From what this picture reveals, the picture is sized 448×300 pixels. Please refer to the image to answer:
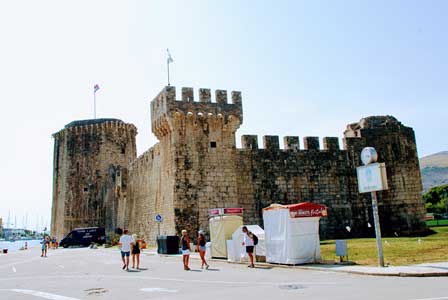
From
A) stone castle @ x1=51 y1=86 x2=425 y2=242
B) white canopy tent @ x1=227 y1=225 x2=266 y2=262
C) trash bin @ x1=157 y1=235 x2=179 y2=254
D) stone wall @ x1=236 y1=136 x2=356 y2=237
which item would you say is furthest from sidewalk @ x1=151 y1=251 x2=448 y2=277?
stone wall @ x1=236 y1=136 x2=356 y2=237

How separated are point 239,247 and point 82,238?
91.5 feet

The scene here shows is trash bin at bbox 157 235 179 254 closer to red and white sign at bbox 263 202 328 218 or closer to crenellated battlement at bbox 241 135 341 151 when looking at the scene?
crenellated battlement at bbox 241 135 341 151

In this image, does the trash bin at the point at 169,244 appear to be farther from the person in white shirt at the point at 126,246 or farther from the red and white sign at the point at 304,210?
the red and white sign at the point at 304,210

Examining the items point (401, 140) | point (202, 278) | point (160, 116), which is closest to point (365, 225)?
point (401, 140)

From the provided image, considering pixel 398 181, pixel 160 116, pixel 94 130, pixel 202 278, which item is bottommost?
pixel 202 278

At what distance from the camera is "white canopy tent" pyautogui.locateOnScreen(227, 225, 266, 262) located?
17781 mm

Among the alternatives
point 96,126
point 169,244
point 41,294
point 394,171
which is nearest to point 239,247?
point 169,244

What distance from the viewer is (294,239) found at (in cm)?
1566

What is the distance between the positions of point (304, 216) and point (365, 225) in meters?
14.6

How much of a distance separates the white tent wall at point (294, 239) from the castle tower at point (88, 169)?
30351mm

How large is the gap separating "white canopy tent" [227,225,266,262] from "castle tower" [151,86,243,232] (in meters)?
6.43

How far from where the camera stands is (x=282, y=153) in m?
28.2

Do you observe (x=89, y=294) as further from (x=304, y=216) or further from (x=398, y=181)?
(x=398, y=181)

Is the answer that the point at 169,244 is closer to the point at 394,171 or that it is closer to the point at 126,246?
the point at 126,246
